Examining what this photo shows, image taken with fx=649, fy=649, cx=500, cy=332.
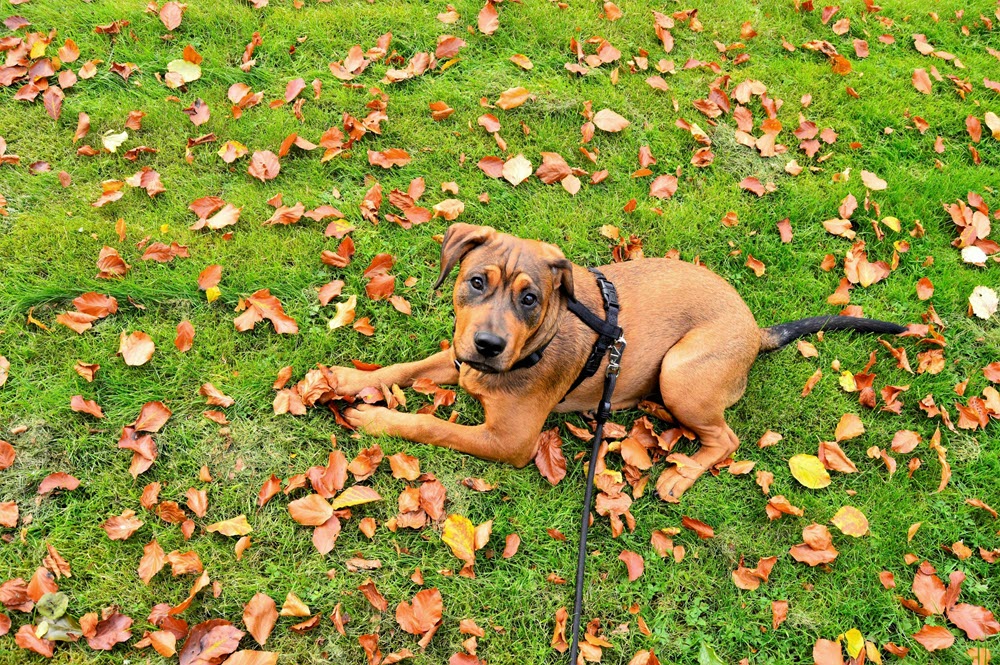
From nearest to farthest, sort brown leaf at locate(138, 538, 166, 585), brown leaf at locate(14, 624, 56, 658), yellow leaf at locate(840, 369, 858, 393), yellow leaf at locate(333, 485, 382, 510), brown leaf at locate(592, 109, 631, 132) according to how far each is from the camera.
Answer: brown leaf at locate(14, 624, 56, 658) → brown leaf at locate(138, 538, 166, 585) → yellow leaf at locate(333, 485, 382, 510) → yellow leaf at locate(840, 369, 858, 393) → brown leaf at locate(592, 109, 631, 132)

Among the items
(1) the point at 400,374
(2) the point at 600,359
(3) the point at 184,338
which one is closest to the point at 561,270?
(2) the point at 600,359

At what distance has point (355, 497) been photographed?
4.22 meters

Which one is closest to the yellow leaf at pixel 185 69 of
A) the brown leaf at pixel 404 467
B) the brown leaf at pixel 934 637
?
the brown leaf at pixel 404 467

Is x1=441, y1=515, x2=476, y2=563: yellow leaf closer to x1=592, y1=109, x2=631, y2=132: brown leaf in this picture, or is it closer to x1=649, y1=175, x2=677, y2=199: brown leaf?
x1=649, y1=175, x2=677, y2=199: brown leaf

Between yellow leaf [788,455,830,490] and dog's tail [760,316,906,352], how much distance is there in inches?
34.3

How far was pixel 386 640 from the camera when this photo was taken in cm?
386

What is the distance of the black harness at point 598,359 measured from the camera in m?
4.14

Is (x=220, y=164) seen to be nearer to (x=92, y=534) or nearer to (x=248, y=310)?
(x=248, y=310)

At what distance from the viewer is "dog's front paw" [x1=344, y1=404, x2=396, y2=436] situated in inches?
177

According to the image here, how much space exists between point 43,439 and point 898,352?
6.37 meters

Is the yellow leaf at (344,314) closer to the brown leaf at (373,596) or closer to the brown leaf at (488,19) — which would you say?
the brown leaf at (373,596)

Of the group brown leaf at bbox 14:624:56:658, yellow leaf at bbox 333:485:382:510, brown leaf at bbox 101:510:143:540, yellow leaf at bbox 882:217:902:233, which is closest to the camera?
brown leaf at bbox 14:624:56:658

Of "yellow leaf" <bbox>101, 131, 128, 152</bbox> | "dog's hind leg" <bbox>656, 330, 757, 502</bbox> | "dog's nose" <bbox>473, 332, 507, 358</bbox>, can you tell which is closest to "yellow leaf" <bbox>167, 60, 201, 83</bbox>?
"yellow leaf" <bbox>101, 131, 128, 152</bbox>

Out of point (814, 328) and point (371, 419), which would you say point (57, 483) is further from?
point (814, 328)
